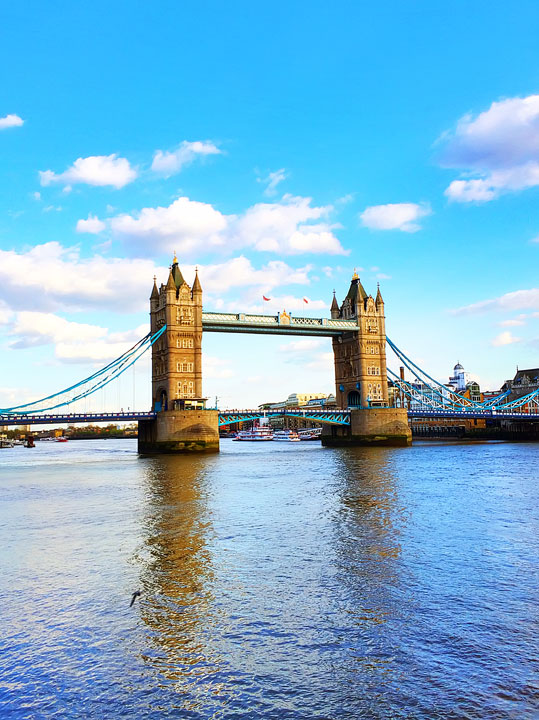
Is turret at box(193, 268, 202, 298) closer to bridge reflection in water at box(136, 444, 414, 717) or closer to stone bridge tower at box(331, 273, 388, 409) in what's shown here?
stone bridge tower at box(331, 273, 388, 409)

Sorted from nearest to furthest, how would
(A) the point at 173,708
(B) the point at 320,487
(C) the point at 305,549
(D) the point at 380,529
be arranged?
1. (A) the point at 173,708
2. (C) the point at 305,549
3. (D) the point at 380,529
4. (B) the point at 320,487

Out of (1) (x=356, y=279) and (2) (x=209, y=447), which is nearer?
(2) (x=209, y=447)

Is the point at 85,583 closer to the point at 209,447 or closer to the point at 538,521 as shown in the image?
the point at 538,521

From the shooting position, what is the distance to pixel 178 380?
65.5 metres

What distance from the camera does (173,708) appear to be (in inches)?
301

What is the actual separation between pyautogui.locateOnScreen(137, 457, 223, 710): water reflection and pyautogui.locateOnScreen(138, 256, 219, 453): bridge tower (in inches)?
1429

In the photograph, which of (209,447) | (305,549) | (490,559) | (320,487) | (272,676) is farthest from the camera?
(209,447)

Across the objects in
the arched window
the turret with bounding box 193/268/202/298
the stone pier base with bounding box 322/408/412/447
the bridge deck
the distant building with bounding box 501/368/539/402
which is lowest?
the stone pier base with bounding box 322/408/412/447

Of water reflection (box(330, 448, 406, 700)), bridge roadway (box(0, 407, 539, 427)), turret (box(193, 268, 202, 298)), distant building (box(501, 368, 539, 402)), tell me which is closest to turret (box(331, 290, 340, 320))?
bridge roadway (box(0, 407, 539, 427))

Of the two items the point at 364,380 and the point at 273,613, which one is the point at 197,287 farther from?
the point at 273,613

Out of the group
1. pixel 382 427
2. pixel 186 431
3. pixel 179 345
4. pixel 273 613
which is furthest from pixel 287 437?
pixel 273 613

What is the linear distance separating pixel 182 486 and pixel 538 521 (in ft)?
59.9

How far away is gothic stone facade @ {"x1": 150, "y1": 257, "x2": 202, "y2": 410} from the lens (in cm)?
6531

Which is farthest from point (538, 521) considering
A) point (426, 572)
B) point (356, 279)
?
point (356, 279)
